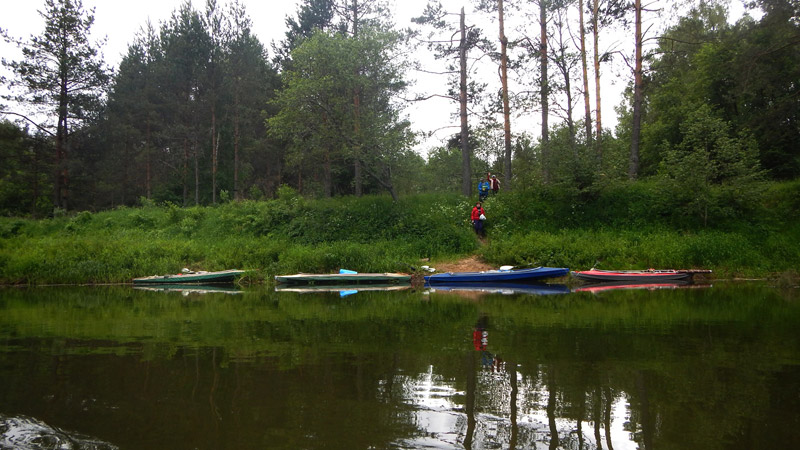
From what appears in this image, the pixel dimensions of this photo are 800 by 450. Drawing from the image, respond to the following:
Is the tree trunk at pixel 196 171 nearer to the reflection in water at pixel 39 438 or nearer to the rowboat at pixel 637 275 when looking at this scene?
the rowboat at pixel 637 275

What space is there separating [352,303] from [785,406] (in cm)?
974

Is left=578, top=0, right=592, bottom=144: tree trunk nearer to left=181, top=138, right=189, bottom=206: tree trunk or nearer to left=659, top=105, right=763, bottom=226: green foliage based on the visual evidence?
left=659, top=105, right=763, bottom=226: green foliage

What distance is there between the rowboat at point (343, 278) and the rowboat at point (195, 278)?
1975mm

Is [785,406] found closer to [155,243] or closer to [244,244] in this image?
[244,244]

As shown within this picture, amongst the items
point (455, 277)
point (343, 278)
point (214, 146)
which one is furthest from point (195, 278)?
point (214, 146)

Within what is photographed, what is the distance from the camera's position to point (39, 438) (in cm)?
387

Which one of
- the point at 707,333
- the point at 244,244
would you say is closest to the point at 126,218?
the point at 244,244

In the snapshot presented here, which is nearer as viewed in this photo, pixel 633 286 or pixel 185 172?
A: pixel 633 286

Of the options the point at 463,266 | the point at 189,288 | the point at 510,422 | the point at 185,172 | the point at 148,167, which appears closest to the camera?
the point at 510,422

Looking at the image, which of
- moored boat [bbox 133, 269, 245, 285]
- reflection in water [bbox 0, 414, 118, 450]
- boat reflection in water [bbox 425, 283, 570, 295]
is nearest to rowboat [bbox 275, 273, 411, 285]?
boat reflection in water [bbox 425, 283, 570, 295]

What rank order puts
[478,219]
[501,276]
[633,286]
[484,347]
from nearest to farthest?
1. [484,347]
2. [633,286]
3. [501,276]
4. [478,219]

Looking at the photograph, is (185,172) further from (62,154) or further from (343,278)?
(343,278)

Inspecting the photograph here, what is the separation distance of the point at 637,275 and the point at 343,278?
10721 mm

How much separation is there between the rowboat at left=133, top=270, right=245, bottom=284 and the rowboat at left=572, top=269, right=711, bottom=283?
13.2m
